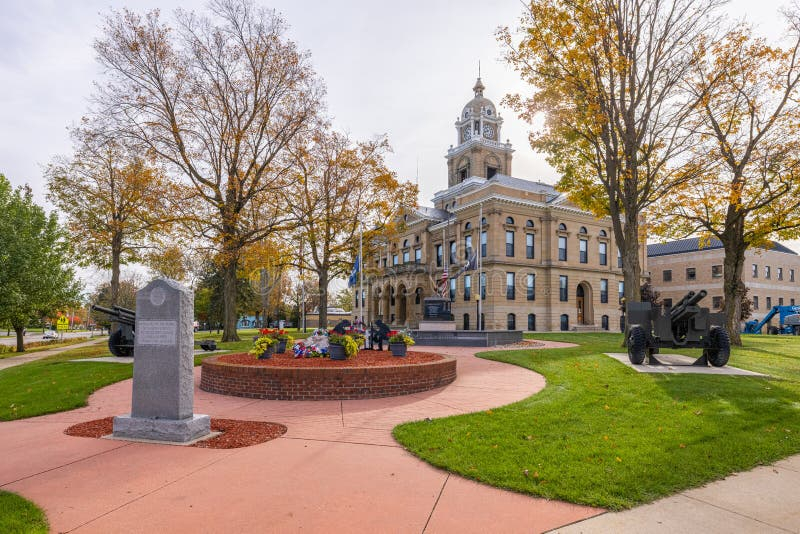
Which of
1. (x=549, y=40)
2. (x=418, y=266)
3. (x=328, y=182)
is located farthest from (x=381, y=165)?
A: (x=418, y=266)

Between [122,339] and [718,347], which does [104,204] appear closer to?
[122,339]

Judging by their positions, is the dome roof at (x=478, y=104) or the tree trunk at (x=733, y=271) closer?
the tree trunk at (x=733, y=271)

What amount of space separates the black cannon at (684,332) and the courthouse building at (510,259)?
88.9ft

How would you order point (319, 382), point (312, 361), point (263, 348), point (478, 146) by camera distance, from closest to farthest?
point (319, 382), point (312, 361), point (263, 348), point (478, 146)

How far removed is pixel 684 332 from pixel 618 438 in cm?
889

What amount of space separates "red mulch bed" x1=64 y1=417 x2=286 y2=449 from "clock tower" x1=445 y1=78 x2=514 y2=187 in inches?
2059

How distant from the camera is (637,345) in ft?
42.0

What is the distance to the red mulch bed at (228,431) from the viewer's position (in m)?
6.07

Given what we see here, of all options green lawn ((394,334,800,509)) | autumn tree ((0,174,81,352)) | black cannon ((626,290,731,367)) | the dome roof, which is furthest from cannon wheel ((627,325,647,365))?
the dome roof

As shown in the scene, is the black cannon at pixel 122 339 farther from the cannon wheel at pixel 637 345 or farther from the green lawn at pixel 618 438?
the cannon wheel at pixel 637 345

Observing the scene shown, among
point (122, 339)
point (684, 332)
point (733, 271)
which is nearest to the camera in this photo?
point (684, 332)

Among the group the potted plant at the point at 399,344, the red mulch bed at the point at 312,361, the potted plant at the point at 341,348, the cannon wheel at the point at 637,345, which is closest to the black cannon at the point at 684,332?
the cannon wheel at the point at 637,345

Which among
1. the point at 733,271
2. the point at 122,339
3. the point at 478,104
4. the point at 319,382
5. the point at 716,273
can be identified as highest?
the point at 478,104

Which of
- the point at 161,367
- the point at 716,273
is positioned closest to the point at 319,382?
the point at 161,367
